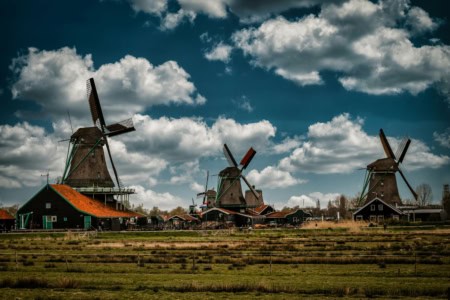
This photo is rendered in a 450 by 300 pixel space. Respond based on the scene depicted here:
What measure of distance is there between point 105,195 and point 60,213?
1063 cm

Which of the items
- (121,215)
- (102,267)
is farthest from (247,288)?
(121,215)

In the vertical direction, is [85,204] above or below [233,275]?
above

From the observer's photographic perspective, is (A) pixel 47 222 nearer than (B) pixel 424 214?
Yes

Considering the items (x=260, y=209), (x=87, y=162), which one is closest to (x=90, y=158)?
(x=87, y=162)

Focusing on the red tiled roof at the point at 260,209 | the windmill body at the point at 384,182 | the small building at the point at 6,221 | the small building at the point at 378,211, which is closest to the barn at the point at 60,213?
the small building at the point at 6,221

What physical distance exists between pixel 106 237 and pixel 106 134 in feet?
94.8

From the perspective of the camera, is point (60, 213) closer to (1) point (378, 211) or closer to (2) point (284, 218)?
(1) point (378, 211)

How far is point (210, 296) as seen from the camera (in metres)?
22.0

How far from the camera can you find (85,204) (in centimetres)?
8094

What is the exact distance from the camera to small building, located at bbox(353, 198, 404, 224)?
9881 cm

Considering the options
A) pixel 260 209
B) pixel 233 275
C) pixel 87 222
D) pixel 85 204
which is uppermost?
pixel 85 204

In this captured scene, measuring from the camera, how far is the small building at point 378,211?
98812 mm

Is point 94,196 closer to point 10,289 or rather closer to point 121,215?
point 121,215

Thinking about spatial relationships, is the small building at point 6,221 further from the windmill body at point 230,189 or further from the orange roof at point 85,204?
the windmill body at point 230,189
